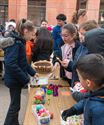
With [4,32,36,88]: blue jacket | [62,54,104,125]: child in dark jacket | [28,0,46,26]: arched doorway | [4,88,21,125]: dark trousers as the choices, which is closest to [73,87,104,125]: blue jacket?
[62,54,104,125]: child in dark jacket

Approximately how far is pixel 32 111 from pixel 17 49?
0.90 meters

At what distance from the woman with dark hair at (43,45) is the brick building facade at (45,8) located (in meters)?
13.8

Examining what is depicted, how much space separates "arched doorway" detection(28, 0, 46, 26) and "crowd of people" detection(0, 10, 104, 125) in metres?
15.7

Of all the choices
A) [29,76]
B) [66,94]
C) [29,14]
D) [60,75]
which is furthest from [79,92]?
[29,14]

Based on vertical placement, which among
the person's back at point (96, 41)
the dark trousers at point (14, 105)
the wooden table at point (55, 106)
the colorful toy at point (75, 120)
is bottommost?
the dark trousers at point (14, 105)

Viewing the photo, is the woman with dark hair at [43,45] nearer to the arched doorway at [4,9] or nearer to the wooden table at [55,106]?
the wooden table at [55,106]

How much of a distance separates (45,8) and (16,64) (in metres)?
18.0

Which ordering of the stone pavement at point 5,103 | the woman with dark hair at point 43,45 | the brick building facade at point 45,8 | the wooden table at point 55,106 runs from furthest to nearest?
the brick building facade at point 45,8 → the woman with dark hair at point 43,45 → the stone pavement at point 5,103 → the wooden table at point 55,106

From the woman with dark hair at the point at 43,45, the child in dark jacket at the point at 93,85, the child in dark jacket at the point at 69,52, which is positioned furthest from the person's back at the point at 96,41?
the woman with dark hair at the point at 43,45

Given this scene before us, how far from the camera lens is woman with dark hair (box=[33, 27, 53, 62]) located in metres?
6.05

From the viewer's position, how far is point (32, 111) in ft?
9.57

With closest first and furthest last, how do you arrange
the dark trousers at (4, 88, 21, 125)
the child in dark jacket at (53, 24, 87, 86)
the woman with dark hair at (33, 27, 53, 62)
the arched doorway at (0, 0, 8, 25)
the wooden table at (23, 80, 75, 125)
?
the wooden table at (23, 80, 75, 125) → the child in dark jacket at (53, 24, 87, 86) → the dark trousers at (4, 88, 21, 125) → the woman with dark hair at (33, 27, 53, 62) → the arched doorway at (0, 0, 8, 25)

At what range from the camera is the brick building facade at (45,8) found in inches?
776

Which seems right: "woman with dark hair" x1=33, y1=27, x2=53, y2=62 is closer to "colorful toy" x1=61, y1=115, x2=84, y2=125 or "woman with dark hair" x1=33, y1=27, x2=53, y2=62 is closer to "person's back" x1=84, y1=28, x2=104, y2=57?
"person's back" x1=84, y1=28, x2=104, y2=57
